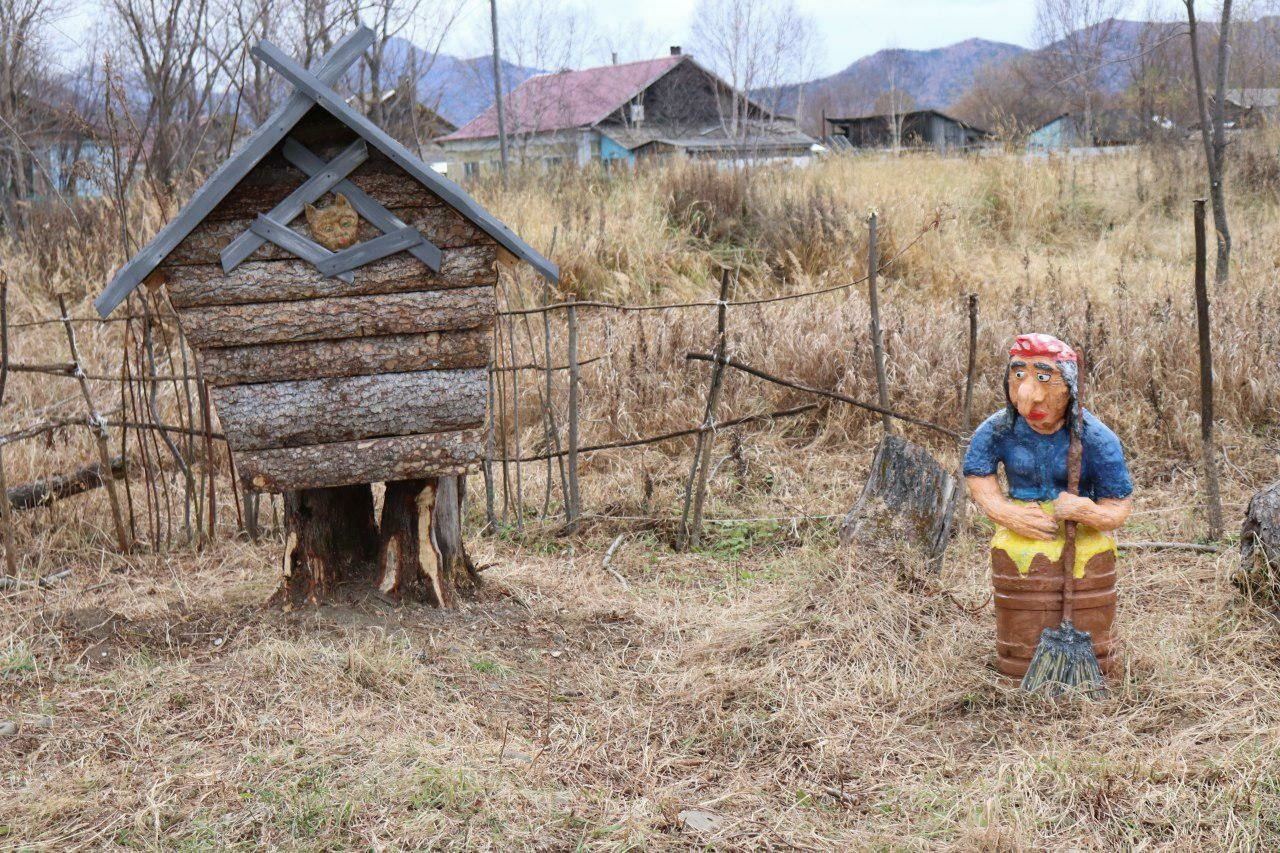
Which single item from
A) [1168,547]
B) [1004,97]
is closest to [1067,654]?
[1168,547]

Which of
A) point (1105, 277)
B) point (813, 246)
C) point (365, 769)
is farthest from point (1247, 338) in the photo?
point (365, 769)

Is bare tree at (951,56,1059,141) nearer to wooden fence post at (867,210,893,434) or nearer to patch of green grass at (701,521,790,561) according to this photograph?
wooden fence post at (867,210,893,434)

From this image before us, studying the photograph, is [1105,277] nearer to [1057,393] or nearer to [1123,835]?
[1057,393]

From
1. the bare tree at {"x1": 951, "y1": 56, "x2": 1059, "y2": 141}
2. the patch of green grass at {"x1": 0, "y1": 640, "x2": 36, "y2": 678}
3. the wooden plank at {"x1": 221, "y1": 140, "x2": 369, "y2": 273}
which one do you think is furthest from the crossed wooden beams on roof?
the bare tree at {"x1": 951, "y1": 56, "x2": 1059, "y2": 141}

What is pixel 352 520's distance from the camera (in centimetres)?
459

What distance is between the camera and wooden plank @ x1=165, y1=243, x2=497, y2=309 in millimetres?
3865

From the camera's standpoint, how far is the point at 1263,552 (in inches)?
161

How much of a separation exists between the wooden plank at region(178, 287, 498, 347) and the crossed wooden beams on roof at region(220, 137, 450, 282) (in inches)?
4.8

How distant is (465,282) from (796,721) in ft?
6.24

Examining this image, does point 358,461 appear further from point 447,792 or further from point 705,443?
point 705,443

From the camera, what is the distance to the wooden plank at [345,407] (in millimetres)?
3965

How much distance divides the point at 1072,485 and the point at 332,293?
8.39 ft

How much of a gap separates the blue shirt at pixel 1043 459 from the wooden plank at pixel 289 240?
7.56 feet

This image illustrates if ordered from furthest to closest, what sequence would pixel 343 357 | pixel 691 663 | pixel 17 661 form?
1. pixel 691 663
2. pixel 17 661
3. pixel 343 357
